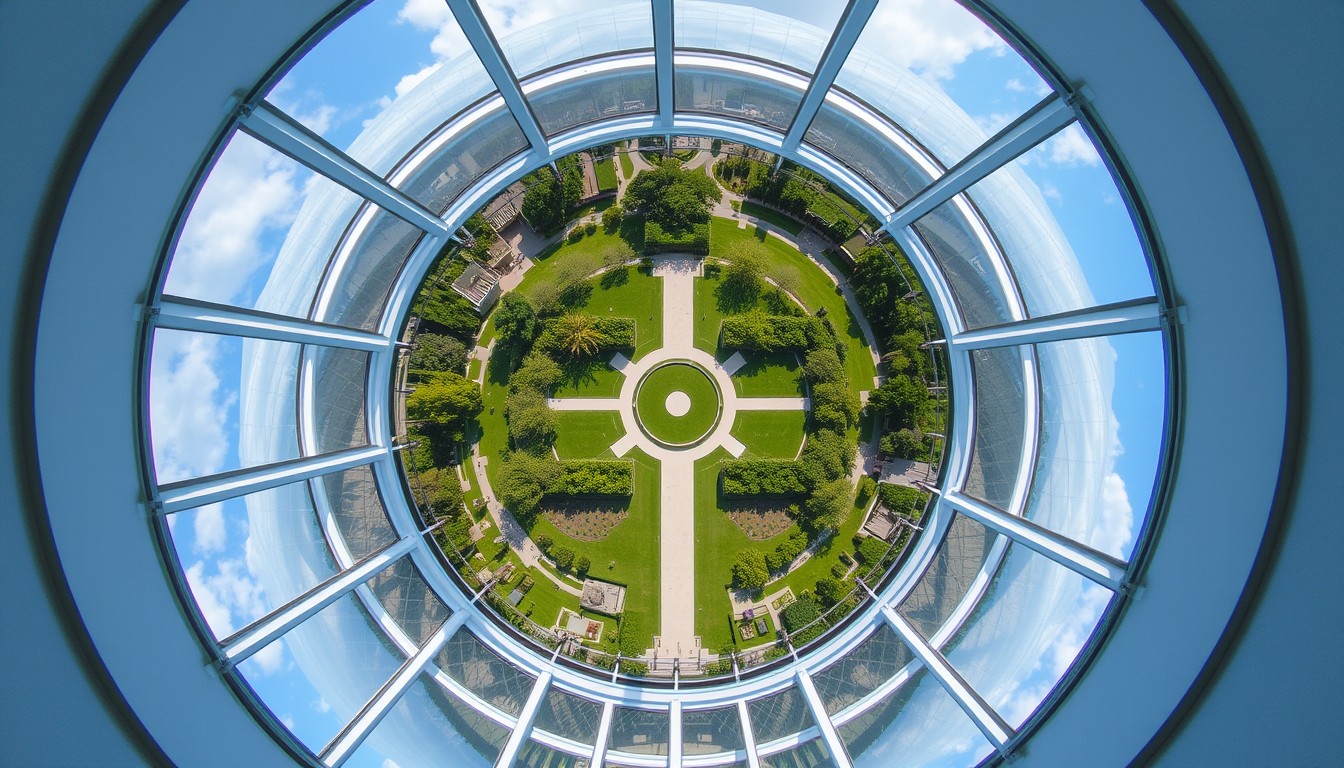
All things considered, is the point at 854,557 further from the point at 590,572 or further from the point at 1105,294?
the point at 1105,294

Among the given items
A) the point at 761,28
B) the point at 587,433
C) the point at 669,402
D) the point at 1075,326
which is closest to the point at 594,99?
the point at 761,28

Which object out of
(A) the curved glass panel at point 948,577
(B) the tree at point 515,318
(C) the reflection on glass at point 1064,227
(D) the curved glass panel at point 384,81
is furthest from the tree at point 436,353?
(A) the curved glass panel at point 948,577

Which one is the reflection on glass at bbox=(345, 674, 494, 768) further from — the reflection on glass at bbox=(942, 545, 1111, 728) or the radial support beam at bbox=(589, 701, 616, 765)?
the reflection on glass at bbox=(942, 545, 1111, 728)

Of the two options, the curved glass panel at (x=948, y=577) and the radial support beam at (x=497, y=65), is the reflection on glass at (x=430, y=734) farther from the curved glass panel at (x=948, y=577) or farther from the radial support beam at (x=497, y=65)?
the radial support beam at (x=497, y=65)

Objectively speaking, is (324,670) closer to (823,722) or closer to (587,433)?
(587,433)

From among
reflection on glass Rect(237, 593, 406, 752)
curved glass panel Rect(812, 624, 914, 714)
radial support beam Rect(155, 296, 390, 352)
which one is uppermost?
radial support beam Rect(155, 296, 390, 352)

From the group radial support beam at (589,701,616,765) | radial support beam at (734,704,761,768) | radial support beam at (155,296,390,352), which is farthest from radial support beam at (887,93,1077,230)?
radial support beam at (589,701,616,765)

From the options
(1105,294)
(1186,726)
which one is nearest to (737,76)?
(1105,294)
